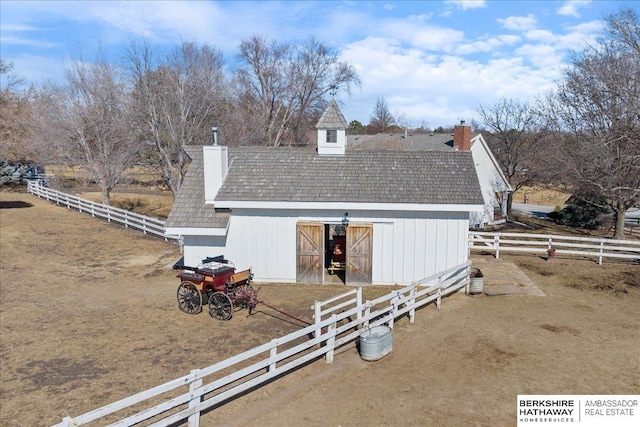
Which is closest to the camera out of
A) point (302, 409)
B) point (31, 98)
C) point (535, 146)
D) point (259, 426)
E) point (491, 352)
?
point (259, 426)

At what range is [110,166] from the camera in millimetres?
27688

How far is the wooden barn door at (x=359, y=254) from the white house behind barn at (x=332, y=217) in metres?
0.03

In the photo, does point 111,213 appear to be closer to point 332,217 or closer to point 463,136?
point 332,217

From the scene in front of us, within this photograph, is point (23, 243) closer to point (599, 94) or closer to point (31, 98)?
point (599, 94)

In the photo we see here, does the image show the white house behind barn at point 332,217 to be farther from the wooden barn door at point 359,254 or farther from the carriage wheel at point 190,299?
the carriage wheel at point 190,299

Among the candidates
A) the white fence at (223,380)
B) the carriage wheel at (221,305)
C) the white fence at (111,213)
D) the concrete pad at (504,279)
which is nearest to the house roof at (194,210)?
the carriage wheel at (221,305)

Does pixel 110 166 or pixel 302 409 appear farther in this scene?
pixel 110 166

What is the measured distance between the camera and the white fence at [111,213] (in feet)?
77.8

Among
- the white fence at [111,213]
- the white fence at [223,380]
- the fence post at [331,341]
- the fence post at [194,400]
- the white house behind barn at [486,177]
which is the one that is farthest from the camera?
the white house behind barn at [486,177]

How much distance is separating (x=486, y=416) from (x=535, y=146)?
3280 centimetres

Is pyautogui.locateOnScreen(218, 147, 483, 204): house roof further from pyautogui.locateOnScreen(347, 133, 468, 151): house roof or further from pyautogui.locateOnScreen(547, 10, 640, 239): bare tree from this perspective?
pyautogui.locateOnScreen(347, 133, 468, 151): house roof

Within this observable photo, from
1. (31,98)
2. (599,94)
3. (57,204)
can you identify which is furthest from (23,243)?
(31,98)

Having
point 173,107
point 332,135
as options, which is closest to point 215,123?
point 173,107

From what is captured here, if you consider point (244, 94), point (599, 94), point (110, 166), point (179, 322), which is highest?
point (244, 94)
